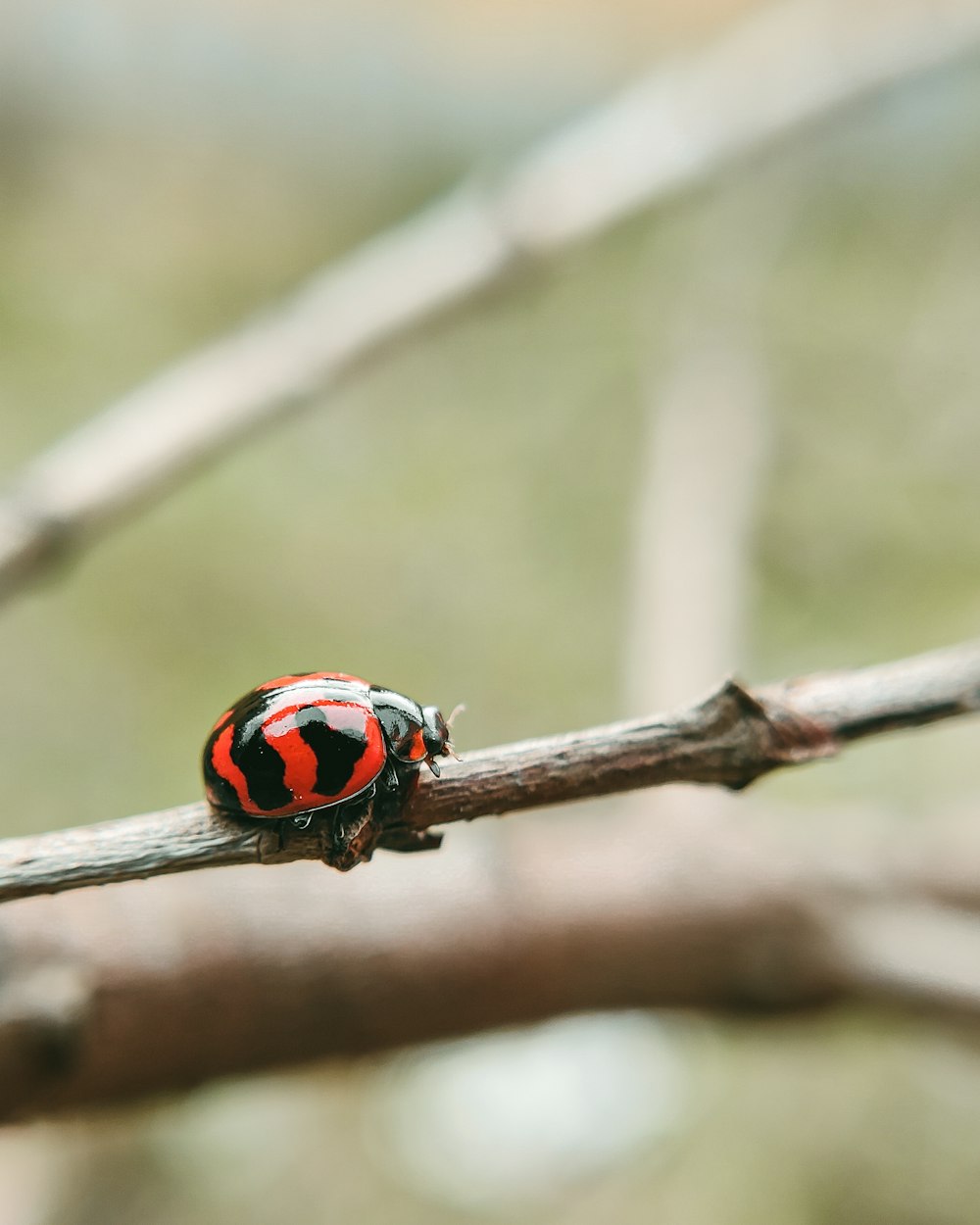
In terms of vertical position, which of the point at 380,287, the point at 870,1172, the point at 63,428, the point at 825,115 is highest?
the point at 63,428

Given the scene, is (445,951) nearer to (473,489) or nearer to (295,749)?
(295,749)

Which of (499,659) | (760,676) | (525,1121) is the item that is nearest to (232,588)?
(499,659)

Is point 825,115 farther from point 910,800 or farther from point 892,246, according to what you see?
point 892,246

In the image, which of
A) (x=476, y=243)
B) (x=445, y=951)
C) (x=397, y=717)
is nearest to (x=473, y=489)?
(x=476, y=243)

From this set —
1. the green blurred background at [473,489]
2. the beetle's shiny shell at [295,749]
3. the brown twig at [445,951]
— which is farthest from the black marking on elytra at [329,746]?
the green blurred background at [473,489]

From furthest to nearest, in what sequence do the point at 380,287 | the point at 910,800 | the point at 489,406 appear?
the point at 489,406 → the point at 910,800 → the point at 380,287

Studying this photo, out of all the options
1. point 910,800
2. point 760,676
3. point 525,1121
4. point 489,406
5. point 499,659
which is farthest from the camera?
point 489,406
